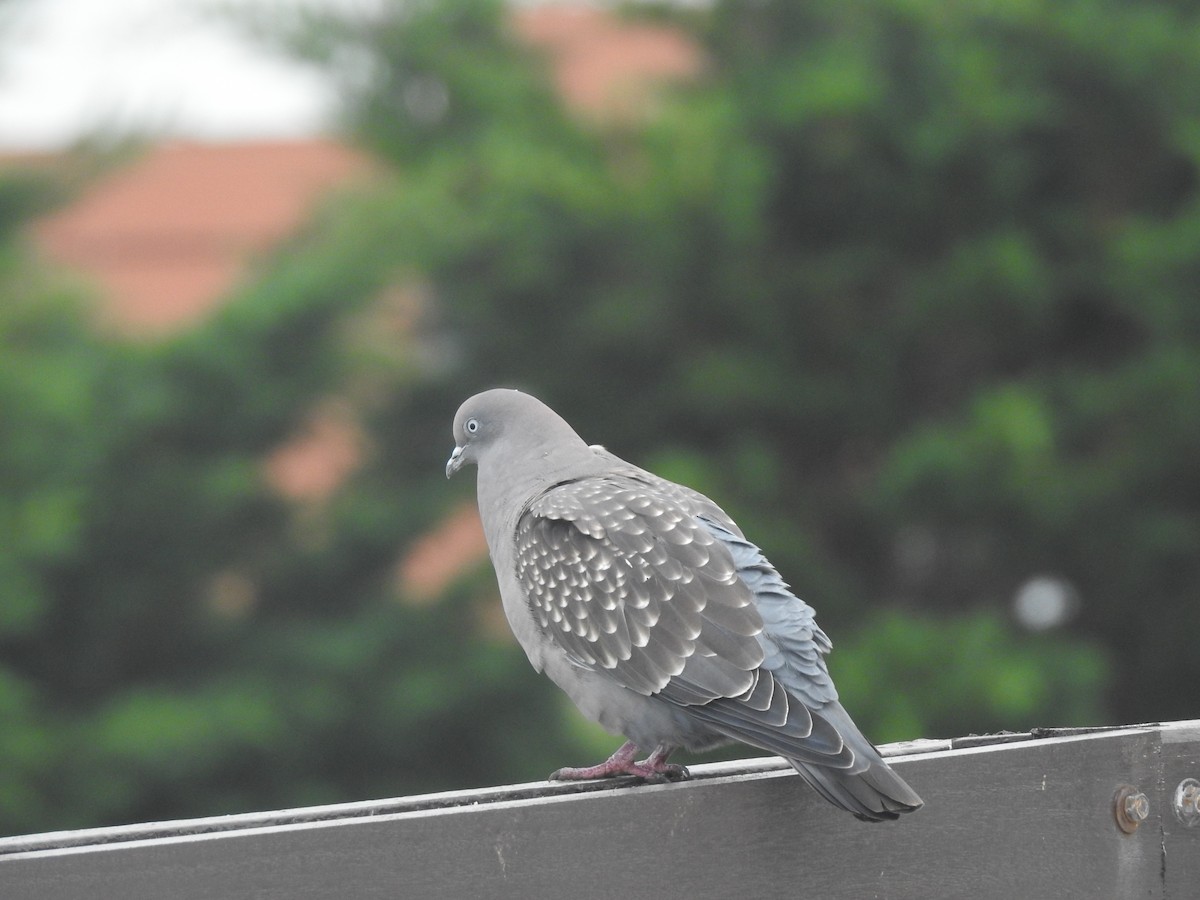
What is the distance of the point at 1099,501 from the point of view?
7121mm

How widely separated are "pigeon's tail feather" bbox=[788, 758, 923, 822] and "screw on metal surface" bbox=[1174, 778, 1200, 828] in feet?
1.78

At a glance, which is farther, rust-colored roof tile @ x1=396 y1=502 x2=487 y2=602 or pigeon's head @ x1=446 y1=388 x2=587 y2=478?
rust-colored roof tile @ x1=396 y1=502 x2=487 y2=602

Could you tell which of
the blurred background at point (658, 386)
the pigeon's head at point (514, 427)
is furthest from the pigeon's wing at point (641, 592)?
the blurred background at point (658, 386)

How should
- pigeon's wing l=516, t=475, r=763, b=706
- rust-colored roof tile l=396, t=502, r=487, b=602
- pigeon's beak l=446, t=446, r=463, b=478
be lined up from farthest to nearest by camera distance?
rust-colored roof tile l=396, t=502, r=487, b=602, pigeon's beak l=446, t=446, r=463, b=478, pigeon's wing l=516, t=475, r=763, b=706

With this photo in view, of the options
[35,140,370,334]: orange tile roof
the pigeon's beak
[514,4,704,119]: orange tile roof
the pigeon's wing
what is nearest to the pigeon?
the pigeon's wing

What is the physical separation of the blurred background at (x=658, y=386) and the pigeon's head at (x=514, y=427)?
3454mm

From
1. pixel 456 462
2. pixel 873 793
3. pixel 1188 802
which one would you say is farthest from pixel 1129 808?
pixel 456 462

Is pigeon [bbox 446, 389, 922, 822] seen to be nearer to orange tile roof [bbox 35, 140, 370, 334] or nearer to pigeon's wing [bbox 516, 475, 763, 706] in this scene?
pigeon's wing [bbox 516, 475, 763, 706]

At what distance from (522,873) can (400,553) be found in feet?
20.7

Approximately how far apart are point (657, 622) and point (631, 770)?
26cm

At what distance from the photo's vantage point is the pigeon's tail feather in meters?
2.10

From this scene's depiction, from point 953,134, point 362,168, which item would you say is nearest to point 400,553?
point 362,168

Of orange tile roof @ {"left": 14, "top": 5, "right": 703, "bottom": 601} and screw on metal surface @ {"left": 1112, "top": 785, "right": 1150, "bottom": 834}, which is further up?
orange tile roof @ {"left": 14, "top": 5, "right": 703, "bottom": 601}

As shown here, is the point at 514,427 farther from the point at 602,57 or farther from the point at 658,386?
the point at 602,57
